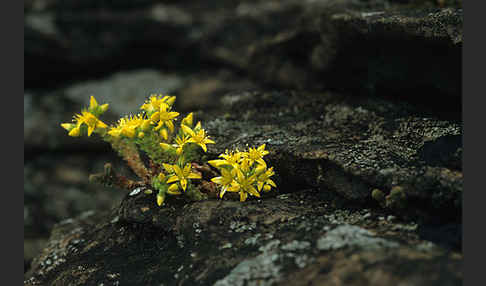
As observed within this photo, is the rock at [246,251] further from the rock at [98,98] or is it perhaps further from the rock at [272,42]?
the rock at [98,98]

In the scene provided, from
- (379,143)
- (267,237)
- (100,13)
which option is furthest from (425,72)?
(100,13)

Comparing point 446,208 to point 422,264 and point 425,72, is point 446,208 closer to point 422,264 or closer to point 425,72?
point 422,264

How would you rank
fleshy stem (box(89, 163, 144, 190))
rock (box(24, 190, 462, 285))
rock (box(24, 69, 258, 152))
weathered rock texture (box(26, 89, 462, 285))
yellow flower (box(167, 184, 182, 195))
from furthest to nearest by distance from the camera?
rock (box(24, 69, 258, 152))
fleshy stem (box(89, 163, 144, 190))
yellow flower (box(167, 184, 182, 195))
weathered rock texture (box(26, 89, 462, 285))
rock (box(24, 190, 462, 285))

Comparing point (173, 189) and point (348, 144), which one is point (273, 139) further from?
point (173, 189)

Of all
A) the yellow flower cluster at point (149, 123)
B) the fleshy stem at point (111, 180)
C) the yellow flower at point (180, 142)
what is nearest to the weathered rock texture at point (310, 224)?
the fleshy stem at point (111, 180)

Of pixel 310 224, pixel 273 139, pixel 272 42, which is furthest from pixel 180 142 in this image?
pixel 272 42

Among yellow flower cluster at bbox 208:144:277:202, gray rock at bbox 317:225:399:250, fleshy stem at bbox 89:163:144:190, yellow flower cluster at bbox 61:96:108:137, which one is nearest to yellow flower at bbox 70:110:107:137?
yellow flower cluster at bbox 61:96:108:137

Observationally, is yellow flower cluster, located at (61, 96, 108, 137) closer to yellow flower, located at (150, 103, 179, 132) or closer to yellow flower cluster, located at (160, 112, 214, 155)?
yellow flower, located at (150, 103, 179, 132)

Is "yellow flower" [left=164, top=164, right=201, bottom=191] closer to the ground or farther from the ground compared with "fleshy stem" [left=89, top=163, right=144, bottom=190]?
farther from the ground

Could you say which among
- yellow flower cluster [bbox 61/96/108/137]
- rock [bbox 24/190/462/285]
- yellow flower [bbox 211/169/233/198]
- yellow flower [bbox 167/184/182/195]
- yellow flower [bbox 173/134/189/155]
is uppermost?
yellow flower cluster [bbox 61/96/108/137]
